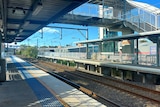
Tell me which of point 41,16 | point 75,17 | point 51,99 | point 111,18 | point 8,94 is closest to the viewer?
point 51,99

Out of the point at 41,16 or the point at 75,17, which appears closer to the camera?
the point at 41,16

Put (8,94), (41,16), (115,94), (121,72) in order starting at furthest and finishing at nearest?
(121,72) < (41,16) < (115,94) < (8,94)

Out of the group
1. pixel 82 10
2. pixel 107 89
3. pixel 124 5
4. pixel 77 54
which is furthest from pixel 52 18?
pixel 77 54

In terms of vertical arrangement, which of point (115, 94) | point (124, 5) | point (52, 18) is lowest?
point (115, 94)

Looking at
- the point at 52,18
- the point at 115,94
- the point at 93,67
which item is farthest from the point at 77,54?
the point at 115,94

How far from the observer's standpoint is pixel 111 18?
23094 mm

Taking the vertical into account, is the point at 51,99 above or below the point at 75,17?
below

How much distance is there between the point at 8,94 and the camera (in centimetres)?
709

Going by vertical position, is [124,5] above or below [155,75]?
above

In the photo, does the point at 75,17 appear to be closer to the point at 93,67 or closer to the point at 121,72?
the point at 93,67

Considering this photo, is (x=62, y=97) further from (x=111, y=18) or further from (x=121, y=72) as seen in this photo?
(x=111, y=18)

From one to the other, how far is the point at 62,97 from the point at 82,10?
1640 cm

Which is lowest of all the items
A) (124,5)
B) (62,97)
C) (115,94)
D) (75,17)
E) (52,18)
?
(115,94)

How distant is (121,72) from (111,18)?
31.2 ft
